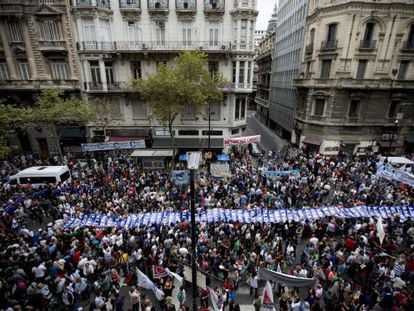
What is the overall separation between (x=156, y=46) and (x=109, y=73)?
6585 millimetres

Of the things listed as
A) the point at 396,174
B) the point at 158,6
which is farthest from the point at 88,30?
the point at 396,174

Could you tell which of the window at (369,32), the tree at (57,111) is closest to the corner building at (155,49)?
the tree at (57,111)

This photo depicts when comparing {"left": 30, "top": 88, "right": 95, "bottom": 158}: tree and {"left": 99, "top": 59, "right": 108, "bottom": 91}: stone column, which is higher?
{"left": 99, "top": 59, "right": 108, "bottom": 91}: stone column

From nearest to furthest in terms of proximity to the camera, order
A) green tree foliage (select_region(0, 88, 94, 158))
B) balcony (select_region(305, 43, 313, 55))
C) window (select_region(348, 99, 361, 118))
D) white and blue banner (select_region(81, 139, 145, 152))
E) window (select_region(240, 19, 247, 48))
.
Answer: green tree foliage (select_region(0, 88, 94, 158))
white and blue banner (select_region(81, 139, 145, 152))
window (select_region(240, 19, 247, 48))
window (select_region(348, 99, 361, 118))
balcony (select_region(305, 43, 313, 55))

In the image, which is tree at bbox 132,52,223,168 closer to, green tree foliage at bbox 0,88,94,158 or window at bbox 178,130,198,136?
window at bbox 178,130,198,136

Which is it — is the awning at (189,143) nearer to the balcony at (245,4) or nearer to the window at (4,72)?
the balcony at (245,4)

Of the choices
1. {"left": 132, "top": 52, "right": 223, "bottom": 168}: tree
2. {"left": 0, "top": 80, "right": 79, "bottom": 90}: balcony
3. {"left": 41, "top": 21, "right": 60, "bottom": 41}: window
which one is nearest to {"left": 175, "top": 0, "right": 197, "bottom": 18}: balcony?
{"left": 132, "top": 52, "right": 223, "bottom": 168}: tree

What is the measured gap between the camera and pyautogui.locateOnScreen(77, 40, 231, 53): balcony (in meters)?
28.0

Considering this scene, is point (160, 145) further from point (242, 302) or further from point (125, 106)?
point (242, 302)

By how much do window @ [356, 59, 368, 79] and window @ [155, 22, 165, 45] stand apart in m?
23.0

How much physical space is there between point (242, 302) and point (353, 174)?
17321mm

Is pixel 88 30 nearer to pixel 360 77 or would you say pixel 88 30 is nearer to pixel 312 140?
pixel 312 140

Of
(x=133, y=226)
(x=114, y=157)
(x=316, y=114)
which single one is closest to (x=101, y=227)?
(x=133, y=226)

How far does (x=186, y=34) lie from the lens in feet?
93.0
